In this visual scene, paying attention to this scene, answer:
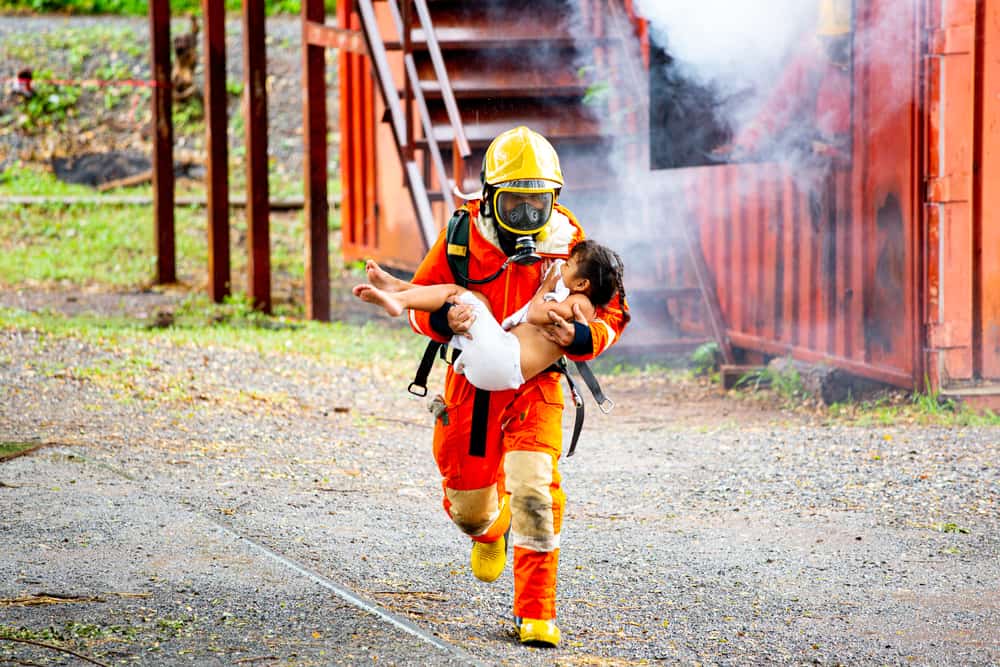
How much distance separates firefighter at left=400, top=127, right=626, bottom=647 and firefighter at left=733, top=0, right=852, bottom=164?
479cm

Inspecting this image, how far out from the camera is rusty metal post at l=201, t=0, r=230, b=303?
13102 millimetres

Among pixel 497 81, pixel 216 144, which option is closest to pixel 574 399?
pixel 497 81

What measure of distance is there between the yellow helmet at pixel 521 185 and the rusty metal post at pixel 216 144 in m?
9.30

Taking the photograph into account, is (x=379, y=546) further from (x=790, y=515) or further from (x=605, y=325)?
(x=790, y=515)

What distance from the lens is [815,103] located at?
9.00 meters

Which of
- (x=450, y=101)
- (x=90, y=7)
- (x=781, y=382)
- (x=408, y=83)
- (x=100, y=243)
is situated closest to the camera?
(x=781, y=382)

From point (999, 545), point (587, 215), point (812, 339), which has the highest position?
point (587, 215)

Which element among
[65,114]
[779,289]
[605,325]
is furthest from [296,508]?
[65,114]

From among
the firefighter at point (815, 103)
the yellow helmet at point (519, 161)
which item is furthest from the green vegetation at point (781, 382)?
the yellow helmet at point (519, 161)

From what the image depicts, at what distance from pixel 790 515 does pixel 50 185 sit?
56.7 ft

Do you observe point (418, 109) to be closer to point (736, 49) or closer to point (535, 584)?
point (736, 49)

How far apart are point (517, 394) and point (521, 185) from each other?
69 centimetres

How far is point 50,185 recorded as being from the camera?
20781 millimetres

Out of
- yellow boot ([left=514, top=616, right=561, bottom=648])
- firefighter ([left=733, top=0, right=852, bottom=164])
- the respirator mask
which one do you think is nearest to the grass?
firefighter ([left=733, top=0, right=852, bottom=164])
